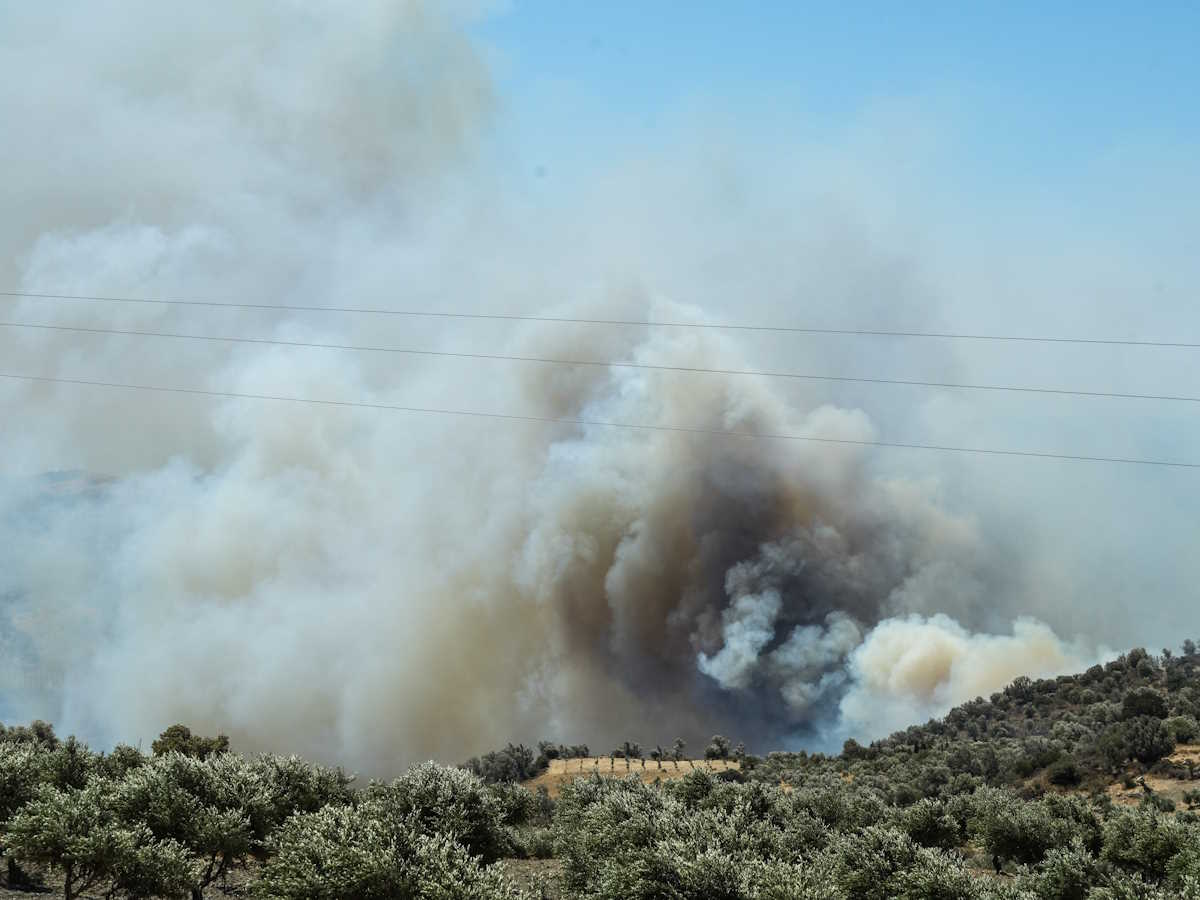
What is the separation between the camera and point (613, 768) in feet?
358

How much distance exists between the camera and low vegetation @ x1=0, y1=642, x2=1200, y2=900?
1162 inches

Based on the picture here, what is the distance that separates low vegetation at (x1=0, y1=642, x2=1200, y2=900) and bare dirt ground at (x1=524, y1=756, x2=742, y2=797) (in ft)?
102

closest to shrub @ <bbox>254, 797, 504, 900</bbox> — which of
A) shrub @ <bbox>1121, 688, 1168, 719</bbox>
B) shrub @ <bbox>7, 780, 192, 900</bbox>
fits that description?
shrub @ <bbox>7, 780, 192, 900</bbox>

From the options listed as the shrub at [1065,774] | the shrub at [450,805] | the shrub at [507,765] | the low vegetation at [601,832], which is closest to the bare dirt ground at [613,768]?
the shrub at [507,765]

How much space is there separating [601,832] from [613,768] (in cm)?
7429

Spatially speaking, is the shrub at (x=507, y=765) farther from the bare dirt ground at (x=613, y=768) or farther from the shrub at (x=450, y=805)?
the shrub at (x=450, y=805)

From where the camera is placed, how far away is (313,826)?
104 feet

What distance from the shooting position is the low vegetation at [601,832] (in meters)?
29.5

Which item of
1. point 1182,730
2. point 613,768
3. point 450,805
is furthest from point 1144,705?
point 450,805

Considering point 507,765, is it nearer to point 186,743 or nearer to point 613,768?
point 613,768

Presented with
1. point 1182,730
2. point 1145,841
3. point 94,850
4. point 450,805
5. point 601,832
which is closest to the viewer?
point 94,850

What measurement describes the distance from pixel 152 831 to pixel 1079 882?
38658 mm

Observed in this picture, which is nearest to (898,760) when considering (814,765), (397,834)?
(814,765)

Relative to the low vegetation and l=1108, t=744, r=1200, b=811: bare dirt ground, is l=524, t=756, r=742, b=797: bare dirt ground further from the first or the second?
l=1108, t=744, r=1200, b=811: bare dirt ground
